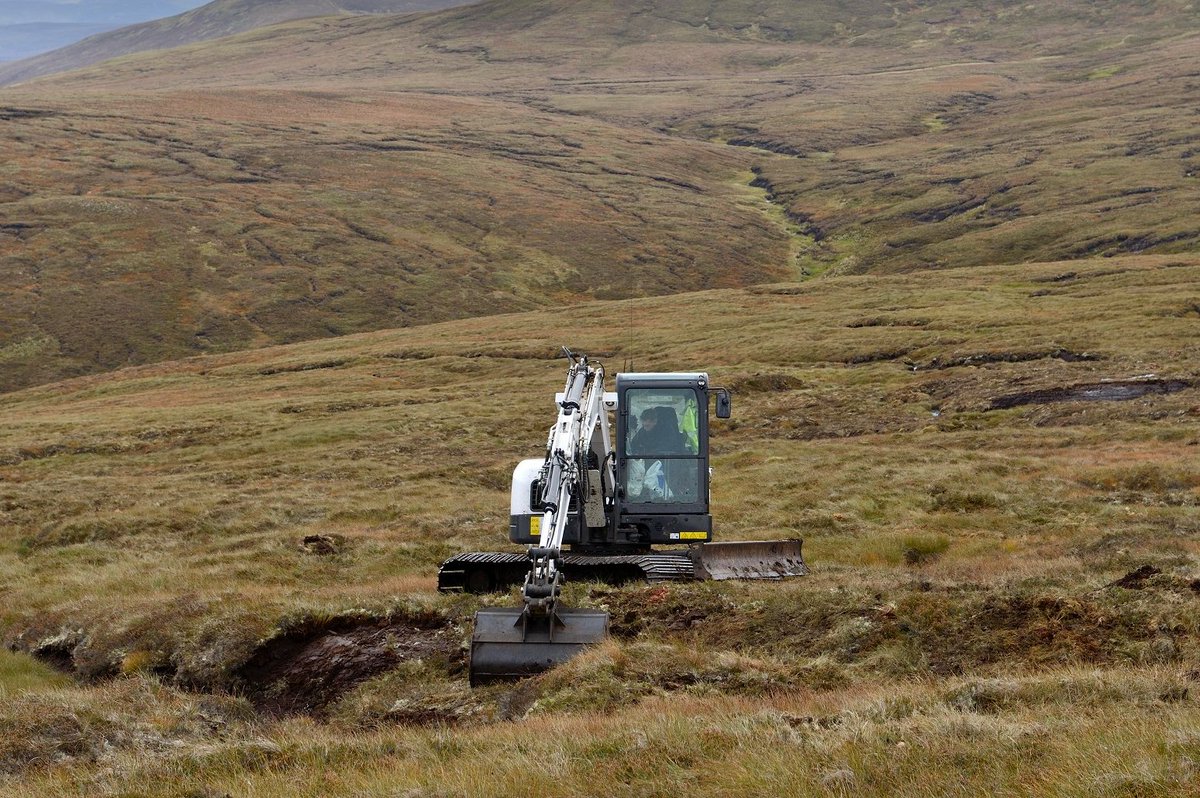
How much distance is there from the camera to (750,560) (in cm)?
1883

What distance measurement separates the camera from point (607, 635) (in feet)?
42.1

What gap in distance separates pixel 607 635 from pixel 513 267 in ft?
411

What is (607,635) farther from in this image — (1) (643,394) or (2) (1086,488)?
(2) (1086,488)

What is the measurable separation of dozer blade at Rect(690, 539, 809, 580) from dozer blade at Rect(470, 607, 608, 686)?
533 cm

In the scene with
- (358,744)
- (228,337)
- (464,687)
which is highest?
(358,744)

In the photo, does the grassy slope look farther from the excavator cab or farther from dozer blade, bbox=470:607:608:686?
dozer blade, bbox=470:607:608:686

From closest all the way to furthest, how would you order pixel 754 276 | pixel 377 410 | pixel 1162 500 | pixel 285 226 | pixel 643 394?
1. pixel 643 394
2. pixel 1162 500
3. pixel 377 410
4. pixel 754 276
5. pixel 285 226

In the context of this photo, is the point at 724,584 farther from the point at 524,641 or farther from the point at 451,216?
the point at 451,216

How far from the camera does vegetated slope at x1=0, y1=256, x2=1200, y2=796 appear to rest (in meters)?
8.70

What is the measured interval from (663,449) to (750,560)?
2.52m

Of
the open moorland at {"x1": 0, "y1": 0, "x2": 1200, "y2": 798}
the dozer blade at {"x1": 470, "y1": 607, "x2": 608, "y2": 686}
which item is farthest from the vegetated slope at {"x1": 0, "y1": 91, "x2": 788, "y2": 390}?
the dozer blade at {"x1": 470, "y1": 607, "x2": 608, "y2": 686}

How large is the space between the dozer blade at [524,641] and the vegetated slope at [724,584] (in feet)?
1.28

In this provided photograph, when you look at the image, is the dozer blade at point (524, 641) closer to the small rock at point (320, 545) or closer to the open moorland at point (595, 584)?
the open moorland at point (595, 584)

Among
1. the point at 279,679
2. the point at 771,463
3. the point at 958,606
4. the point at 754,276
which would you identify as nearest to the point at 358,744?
the point at 279,679
